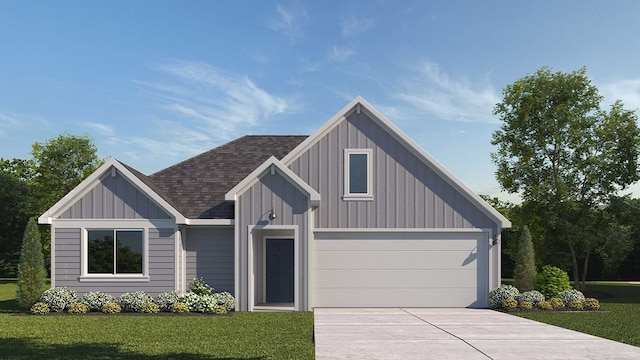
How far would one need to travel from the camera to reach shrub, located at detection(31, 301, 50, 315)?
16.2 metres

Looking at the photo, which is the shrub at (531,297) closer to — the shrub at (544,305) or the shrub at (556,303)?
the shrub at (544,305)

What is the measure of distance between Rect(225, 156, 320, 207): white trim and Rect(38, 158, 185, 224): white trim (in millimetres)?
1855

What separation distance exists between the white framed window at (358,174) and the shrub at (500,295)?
4841mm

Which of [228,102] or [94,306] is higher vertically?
[228,102]

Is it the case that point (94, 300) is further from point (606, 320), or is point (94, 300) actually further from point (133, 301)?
point (606, 320)

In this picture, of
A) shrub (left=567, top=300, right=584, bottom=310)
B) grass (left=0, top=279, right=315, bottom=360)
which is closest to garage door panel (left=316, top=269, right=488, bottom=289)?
grass (left=0, top=279, right=315, bottom=360)

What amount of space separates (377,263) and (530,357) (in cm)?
883

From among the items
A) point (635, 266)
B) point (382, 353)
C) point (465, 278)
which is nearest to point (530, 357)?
point (382, 353)

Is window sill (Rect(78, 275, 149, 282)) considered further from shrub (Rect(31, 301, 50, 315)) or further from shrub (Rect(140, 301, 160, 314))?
shrub (Rect(31, 301, 50, 315))

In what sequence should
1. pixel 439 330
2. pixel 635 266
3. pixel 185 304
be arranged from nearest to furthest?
pixel 439 330, pixel 185 304, pixel 635 266

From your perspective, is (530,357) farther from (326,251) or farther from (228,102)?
(228,102)

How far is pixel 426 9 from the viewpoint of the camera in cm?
1730

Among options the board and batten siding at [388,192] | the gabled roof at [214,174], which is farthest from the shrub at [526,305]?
the gabled roof at [214,174]

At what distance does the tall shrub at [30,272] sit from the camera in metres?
17.0
